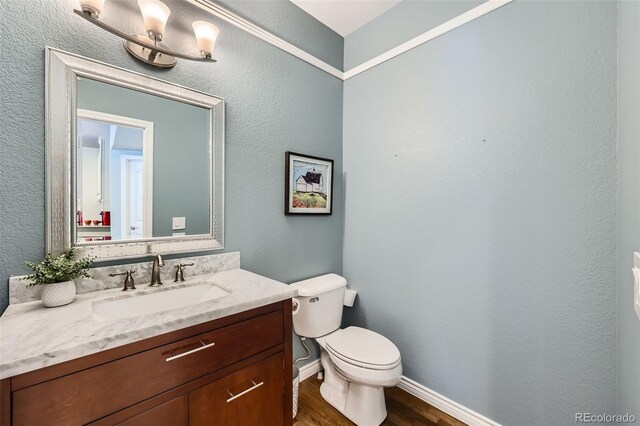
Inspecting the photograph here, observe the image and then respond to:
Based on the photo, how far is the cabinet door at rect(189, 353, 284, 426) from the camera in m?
0.97

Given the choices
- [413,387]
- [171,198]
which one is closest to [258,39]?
[171,198]

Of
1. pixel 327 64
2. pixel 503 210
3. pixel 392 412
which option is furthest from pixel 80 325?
pixel 327 64

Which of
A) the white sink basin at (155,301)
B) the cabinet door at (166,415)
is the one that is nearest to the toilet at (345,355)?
the white sink basin at (155,301)

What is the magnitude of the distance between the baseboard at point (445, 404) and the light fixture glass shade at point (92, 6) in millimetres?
2542

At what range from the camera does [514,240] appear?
4.60ft

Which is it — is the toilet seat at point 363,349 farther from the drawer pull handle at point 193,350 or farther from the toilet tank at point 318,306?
the drawer pull handle at point 193,350

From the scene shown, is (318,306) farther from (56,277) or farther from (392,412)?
(56,277)

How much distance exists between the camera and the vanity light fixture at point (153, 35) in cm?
106

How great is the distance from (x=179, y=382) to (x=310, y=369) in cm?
129

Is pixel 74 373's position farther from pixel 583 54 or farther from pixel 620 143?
pixel 583 54

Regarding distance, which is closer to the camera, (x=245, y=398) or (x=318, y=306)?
(x=245, y=398)

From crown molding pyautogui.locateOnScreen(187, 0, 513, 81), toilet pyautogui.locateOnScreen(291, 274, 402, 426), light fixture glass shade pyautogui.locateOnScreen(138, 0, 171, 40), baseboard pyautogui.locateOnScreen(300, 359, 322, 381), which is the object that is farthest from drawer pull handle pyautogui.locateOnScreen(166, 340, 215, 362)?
crown molding pyautogui.locateOnScreen(187, 0, 513, 81)

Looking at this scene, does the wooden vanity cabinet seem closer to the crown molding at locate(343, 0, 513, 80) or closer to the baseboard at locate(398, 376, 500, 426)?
the baseboard at locate(398, 376, 500, 426)

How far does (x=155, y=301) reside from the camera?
3.94ft
